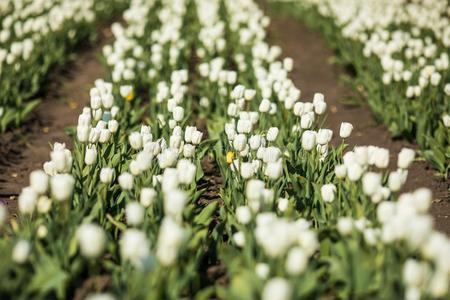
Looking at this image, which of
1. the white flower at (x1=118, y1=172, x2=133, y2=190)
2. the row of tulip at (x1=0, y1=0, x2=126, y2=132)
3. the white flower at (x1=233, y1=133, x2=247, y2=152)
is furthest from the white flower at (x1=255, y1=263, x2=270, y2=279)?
the row of tulip at (x1=0, y1=0, x2=126, y2=132)

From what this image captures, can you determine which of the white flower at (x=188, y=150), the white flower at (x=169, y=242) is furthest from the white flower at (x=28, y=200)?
the white flower at (x=188, y=150)

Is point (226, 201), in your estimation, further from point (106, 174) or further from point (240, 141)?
point (106, 174)

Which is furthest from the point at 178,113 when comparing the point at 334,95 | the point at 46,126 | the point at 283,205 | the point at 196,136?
the point at 334,95

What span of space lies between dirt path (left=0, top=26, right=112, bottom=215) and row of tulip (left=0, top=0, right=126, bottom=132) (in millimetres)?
145

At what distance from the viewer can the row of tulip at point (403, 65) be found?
5.00 metres

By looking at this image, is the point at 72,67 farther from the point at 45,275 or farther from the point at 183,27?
the point at 45,275

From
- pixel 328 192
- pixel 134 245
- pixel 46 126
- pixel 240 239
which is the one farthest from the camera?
pixel 46 126

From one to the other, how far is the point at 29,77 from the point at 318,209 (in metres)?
4.15

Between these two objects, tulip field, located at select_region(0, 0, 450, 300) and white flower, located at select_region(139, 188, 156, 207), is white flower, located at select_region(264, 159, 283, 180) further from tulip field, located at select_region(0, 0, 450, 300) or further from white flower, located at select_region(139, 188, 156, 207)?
white flower, located at select_region(139, 188, 156, 207)

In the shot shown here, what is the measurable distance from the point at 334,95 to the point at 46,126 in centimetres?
351

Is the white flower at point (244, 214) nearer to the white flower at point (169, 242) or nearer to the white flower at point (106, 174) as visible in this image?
the white flower at point (169, 242)

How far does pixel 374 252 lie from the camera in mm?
2369

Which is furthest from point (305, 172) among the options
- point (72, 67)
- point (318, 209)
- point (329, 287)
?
point (72, 67)

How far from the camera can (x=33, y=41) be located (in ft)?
22.2
